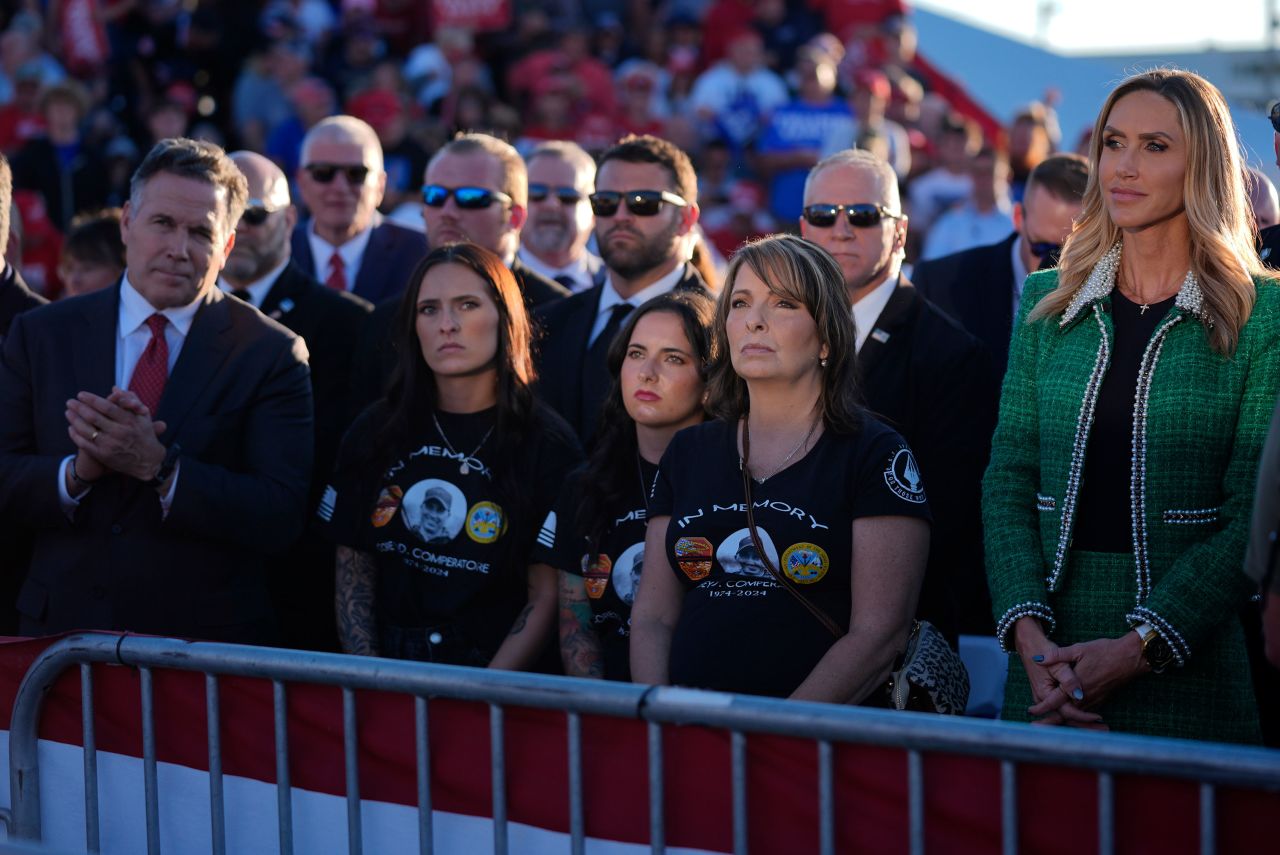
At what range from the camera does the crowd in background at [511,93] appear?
38.3 feet

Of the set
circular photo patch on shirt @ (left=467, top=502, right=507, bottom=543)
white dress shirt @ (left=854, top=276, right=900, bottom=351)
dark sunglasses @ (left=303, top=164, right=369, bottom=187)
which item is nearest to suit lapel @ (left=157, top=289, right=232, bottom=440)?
circular photo patch on shirt @ (left=467, top=502, right=507, bottom=543)

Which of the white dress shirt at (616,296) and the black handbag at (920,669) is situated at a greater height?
the white dress shirt at (616,296)

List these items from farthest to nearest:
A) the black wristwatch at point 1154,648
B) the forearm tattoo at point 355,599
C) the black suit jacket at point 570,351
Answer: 1. the black suit jacket at point 570,351
2. the forearm tattoo at point 355,599
3. the black wristwatch at point 1154,648

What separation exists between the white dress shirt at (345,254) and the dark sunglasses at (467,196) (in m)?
0.67

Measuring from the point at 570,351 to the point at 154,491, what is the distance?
1744 mm

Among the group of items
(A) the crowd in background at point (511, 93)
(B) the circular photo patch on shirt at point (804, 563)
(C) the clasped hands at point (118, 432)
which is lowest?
(B) the circular photo patch on shirt at point (804, 563)

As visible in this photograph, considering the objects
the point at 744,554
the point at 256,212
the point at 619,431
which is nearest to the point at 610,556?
the point at 619,431

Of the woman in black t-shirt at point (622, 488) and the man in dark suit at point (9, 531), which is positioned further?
the man in dark suit at point (9, 531)

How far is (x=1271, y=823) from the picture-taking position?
2.54 m

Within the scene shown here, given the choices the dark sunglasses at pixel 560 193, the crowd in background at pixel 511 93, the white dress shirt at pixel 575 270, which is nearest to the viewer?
the dark sunglasses at pixel 560 193

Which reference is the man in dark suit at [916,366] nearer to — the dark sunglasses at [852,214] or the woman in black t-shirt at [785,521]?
the dark sunglasses at [852,214]

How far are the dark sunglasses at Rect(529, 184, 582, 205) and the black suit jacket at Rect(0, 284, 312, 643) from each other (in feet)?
9.15

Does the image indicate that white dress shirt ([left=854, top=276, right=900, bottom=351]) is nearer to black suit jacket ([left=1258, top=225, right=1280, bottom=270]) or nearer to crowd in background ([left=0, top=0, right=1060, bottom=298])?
black suit jacket ([left=1258, top=225, right=1280, bottom=270])

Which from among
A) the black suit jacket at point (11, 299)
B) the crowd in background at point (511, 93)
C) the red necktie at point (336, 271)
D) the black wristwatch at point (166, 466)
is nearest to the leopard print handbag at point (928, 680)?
the black wristwatch at point (166, 466)
